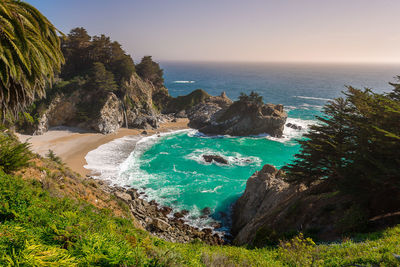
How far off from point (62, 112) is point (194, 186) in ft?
126

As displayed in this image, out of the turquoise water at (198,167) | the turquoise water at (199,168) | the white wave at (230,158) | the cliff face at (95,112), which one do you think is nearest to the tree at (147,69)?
the cliff face at (95,112)

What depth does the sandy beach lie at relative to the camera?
35156mm

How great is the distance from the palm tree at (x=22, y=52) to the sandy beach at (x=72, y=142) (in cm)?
2674

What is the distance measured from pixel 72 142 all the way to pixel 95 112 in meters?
10.1

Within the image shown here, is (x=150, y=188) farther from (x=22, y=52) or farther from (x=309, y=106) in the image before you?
(x=309, y=106)

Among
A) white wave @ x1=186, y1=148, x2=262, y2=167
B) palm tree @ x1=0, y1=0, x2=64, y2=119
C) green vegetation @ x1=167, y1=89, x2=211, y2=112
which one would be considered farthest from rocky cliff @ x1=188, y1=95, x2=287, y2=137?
palm tree @ x1=0, y1=0, x2=64, y2=119

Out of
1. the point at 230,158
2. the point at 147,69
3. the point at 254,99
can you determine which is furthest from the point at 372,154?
the point at 147,69

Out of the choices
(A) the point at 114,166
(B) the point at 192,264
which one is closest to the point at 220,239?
(B) the point at 192,264

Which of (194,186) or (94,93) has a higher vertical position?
(94,93)

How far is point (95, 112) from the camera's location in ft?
161

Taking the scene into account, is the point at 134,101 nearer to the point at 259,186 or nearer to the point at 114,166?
the point at 114,166

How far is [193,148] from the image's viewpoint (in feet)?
153

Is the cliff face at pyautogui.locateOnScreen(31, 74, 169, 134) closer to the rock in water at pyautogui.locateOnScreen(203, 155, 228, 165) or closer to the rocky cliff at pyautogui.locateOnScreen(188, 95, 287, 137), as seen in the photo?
the rocky cliff at pyautogui.locateOnScreen(188, 95, 287, 137)

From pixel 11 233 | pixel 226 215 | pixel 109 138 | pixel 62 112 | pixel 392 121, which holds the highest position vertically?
pixel 392 121
